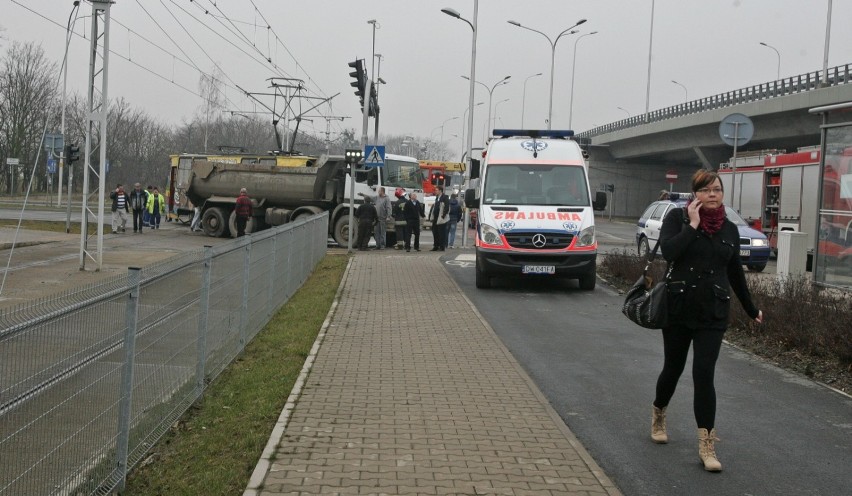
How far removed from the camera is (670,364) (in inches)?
243

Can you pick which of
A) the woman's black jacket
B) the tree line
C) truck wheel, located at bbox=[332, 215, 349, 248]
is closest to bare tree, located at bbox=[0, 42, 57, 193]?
the tree line

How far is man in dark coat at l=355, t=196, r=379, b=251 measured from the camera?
2706cm

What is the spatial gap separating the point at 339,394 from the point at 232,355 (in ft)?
6.37

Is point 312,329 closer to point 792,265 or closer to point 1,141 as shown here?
point 792,265

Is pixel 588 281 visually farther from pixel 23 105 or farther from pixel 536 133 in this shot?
pixel 23 105

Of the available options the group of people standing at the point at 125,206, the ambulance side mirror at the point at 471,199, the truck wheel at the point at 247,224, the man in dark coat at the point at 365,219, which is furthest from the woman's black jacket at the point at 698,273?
the group of people standing at the point at 125,206

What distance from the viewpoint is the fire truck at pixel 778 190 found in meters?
26.9

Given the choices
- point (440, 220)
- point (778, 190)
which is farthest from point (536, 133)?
point (778, 190)

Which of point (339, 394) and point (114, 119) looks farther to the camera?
point (114, 119)

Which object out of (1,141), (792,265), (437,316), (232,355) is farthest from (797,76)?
(1,141)

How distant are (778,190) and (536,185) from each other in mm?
14848

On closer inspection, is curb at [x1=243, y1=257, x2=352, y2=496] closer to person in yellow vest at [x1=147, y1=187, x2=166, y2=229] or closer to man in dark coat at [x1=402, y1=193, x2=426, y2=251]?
man in dark coat at [x1=402, y1=193, x2=426, y2=251]

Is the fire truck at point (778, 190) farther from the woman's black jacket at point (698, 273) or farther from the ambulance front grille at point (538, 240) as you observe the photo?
the woman's black jacket at point (698, 273)

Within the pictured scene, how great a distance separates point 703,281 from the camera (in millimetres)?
5816
